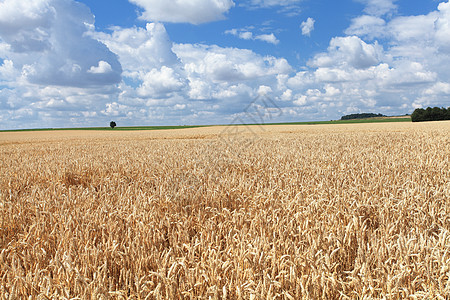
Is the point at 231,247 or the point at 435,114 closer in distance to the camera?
the point at 231,247

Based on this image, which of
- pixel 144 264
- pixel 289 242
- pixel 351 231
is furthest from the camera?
pixel 351 231

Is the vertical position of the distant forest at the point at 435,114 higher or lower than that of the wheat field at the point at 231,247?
higher

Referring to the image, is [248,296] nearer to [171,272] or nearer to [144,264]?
[171,272]

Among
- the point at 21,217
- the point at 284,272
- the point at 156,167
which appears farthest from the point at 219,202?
the point at 156,167

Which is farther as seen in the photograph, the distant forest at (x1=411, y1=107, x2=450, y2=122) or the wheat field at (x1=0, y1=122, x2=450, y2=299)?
the distant forest at (x1=411, y1=107, x2=450, y2=122)

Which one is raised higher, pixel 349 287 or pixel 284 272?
pixel 284 272

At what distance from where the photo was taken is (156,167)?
292 inches

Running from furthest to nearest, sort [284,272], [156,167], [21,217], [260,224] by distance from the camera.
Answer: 1. [156,167]
2. [21,217]
3. [260,224]
4. [284,272]

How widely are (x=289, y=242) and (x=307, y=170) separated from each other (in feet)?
13.7

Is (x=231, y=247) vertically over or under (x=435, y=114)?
under

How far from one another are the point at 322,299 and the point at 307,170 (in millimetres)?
4776

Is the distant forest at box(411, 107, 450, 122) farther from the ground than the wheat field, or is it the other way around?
the distant forest at box(411, 107, 450, 122)

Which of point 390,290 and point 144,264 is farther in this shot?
point 144,264

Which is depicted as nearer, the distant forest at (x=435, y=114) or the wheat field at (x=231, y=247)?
the wheat field at (x=231, y=247)
